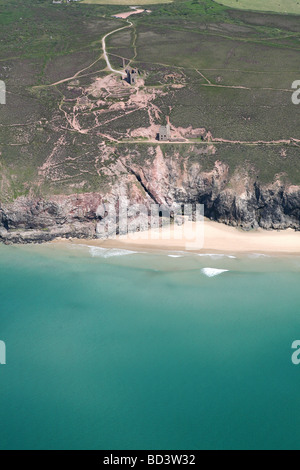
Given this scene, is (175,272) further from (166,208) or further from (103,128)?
(103,128)

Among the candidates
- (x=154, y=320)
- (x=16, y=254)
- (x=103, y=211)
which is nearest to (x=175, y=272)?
(x=154, y=320)

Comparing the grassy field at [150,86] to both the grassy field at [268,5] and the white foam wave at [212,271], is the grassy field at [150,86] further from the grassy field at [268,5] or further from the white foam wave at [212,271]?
the white foam wave at [212,271]

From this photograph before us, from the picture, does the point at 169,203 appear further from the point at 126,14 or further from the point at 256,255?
the point at 126,14

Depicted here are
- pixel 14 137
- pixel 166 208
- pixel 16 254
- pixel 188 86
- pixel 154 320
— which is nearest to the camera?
pixel 154 320

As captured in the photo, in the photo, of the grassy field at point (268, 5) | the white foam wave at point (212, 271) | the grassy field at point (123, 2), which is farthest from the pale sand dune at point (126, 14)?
the white foam wave at point (212, 271)

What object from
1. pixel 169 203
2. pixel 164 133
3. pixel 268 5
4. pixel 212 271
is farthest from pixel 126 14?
pixel 212 271

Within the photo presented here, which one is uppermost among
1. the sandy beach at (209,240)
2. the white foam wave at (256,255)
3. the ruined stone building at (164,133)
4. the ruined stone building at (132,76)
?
the ruined stone building at (132,76)
